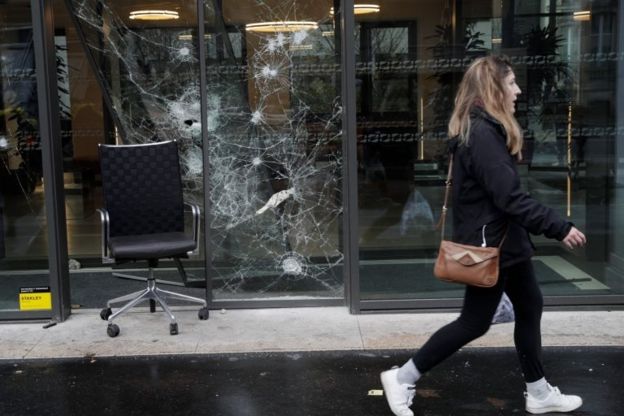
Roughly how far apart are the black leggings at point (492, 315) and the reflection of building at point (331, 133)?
6.29ft

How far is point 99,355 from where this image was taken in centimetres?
494

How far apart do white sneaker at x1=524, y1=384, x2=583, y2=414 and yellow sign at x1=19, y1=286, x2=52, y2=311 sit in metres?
3.44

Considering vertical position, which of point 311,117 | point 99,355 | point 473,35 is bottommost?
point 99,355

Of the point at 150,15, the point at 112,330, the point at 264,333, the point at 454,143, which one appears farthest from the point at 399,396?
the point at 150,15

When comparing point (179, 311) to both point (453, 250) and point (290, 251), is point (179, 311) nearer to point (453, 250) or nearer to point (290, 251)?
point (290, 251)

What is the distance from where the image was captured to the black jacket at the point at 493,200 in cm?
345

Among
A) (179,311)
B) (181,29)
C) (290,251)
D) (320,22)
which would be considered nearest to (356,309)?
(290,251)

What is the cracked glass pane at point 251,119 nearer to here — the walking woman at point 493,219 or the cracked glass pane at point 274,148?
the cracked glass pane at point 274,148

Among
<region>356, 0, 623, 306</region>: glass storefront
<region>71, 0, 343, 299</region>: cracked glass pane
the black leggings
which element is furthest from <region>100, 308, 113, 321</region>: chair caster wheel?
the black leggings

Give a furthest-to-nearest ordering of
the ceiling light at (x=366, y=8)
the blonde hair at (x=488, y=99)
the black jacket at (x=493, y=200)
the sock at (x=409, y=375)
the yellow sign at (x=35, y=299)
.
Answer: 1. the yellow sign at (x=35, y=299)
2. the ceiling light at (x=366, y=8)
3. the sock at (x=409, y=375)
4. the blonde hair at (x=488, y=99)
5. the black jacket at (x=493, y=200)

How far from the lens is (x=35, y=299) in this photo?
5652mm

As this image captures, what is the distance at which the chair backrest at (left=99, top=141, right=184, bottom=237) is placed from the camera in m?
5.67

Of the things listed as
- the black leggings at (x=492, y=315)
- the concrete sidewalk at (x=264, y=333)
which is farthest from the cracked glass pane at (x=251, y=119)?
the black leggings at (x=492, y=315)

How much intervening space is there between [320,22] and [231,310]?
221 cm
